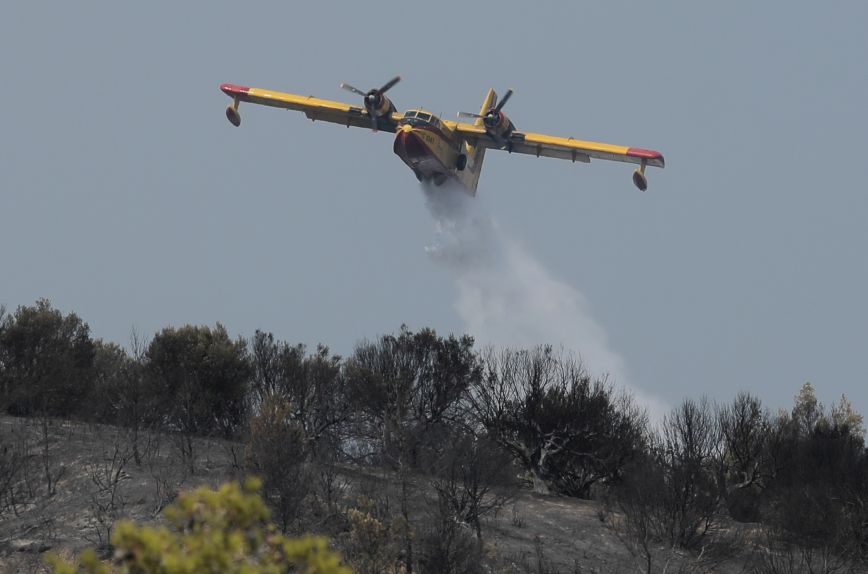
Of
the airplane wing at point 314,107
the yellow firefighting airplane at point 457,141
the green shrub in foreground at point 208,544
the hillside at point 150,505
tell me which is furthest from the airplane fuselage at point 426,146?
the green shrub in foreground at point 208,544

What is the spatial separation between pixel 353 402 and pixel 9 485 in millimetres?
15955

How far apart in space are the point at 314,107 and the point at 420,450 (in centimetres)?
2305

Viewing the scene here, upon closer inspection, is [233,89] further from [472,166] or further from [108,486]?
[108,486]

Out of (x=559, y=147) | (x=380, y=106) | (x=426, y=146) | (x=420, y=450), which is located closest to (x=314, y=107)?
(x=380, y=106)

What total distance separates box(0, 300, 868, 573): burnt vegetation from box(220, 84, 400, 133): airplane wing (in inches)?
397

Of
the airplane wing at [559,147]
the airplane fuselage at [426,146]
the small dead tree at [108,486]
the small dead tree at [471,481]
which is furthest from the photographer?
the airplane wing at [559,147]

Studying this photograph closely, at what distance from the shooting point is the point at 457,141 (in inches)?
2265

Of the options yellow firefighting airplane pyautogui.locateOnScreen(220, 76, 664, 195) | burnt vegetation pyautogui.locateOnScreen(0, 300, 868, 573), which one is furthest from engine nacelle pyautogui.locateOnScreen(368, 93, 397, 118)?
burnt vegetation pyautogui.locateOnScreen(0, 300, 868, 573)

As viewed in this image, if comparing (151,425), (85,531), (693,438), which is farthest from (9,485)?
(693,438)

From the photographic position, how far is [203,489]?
1040cm

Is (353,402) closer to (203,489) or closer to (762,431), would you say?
(762,431)

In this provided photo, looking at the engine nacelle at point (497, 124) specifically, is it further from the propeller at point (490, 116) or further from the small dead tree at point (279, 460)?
the small dead tree at point (279, 460)

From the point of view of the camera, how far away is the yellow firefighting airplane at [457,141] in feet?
178

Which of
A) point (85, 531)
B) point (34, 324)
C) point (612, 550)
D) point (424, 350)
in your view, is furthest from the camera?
point (424, 350)
